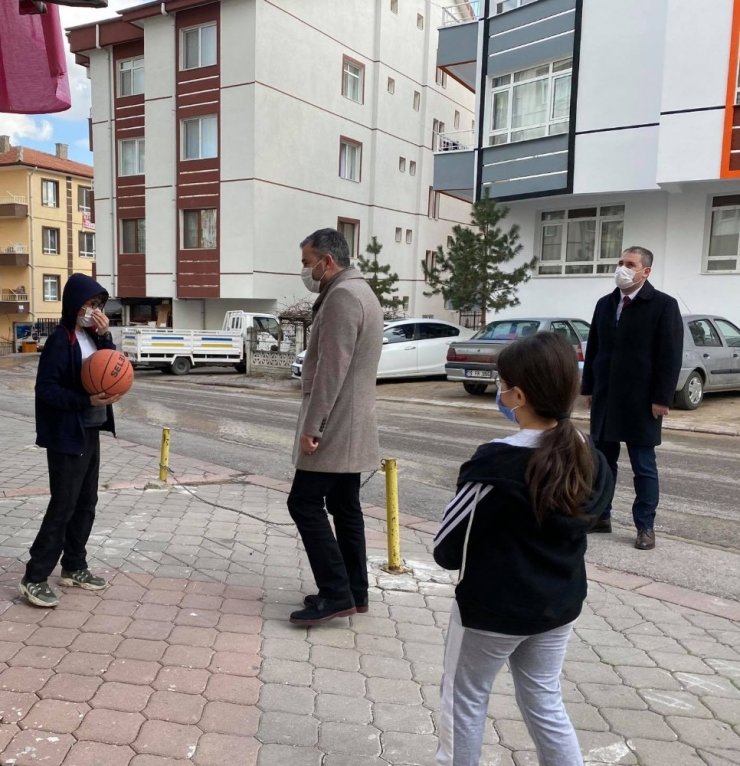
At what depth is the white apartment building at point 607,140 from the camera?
15.3 meters

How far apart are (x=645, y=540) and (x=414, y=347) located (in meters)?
13.4

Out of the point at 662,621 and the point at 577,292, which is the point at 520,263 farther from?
the point at 662,621

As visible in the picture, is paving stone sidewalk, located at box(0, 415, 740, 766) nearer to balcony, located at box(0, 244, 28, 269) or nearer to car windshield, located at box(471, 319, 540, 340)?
car windshield, located at box(471, 319, 540, 340)

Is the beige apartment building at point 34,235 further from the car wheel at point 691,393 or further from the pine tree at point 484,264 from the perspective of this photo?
the car wheel at point 691,393

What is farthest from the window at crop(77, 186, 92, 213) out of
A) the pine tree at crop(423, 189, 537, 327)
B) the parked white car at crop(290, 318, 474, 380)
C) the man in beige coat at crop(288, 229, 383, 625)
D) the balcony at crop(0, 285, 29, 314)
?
the man in beige coat at crop(288, 229, 383, 625)

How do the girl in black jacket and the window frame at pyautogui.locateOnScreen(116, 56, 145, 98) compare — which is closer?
the girl in black jacket

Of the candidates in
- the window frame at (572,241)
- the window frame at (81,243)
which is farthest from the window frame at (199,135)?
the window frame at (81,243)

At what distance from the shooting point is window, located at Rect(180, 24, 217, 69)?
2784 centimetres

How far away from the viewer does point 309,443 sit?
342 cm

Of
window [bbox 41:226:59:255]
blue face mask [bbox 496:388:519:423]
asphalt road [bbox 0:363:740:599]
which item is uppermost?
window [bbox 41:226:59:255]

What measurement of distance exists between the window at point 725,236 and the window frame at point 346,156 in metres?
Result: 18.2

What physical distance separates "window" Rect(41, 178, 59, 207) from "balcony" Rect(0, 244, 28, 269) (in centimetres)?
341

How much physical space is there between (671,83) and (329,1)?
1851 cm

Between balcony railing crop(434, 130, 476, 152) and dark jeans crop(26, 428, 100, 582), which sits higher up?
balcony railing crop(434, 130, 476, 152)
